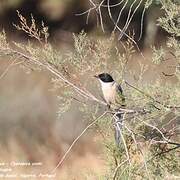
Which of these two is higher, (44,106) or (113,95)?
(113,95)

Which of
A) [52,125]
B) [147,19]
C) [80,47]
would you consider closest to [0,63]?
[52,125]

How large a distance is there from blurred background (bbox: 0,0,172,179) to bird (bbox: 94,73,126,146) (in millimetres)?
2035

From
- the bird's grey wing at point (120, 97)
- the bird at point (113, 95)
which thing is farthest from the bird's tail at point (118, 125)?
the bird's grey wing at point (120, 97)

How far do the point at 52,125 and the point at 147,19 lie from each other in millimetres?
2592

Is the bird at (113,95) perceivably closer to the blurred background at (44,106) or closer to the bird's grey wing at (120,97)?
the bird's grey wing at (120,97)

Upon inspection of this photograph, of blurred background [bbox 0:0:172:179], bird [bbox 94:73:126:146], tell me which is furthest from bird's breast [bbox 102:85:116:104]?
blurred background [bbox 0:0:172:179]

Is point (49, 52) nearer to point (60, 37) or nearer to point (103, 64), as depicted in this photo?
point (103, 64)

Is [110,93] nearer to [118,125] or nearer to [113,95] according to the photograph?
[113,95]

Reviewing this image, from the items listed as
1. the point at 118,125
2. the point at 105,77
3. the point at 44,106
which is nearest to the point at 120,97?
the point at 105,77

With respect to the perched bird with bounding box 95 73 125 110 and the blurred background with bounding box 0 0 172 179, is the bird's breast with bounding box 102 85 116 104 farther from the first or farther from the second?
the blurred background with bounding box 0 0 172 179

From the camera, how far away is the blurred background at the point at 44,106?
707cm

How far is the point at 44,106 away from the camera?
27.2ft

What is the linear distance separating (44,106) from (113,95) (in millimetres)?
4944

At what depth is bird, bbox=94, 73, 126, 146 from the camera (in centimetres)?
298
